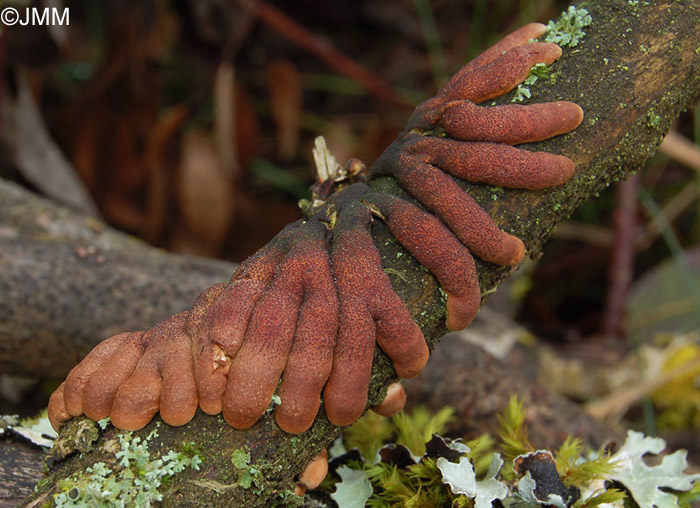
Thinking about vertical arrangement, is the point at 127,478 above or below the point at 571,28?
below

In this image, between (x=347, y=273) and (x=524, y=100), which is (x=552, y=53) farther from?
(x=347, y=273)

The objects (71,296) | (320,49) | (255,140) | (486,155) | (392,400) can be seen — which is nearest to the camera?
(486,155)

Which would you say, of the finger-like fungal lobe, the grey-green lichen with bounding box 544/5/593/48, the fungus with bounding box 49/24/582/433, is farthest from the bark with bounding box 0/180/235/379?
the grey-green lichen with bounding box 544/5/593/48

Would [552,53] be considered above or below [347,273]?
above

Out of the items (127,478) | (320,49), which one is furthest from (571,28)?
(320,49)

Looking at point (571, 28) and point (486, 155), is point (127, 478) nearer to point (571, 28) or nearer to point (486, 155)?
point (486, 155)

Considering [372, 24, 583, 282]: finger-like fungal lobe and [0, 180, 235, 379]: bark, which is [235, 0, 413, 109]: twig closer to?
[0, 180, 235, 379]: bark

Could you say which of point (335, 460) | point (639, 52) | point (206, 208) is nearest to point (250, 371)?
point (335, 460)

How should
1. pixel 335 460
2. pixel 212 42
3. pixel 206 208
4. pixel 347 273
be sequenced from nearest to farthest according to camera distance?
pixel 347 273 → pixel 335 460 → pixel 206 208 → pixel 212 42
